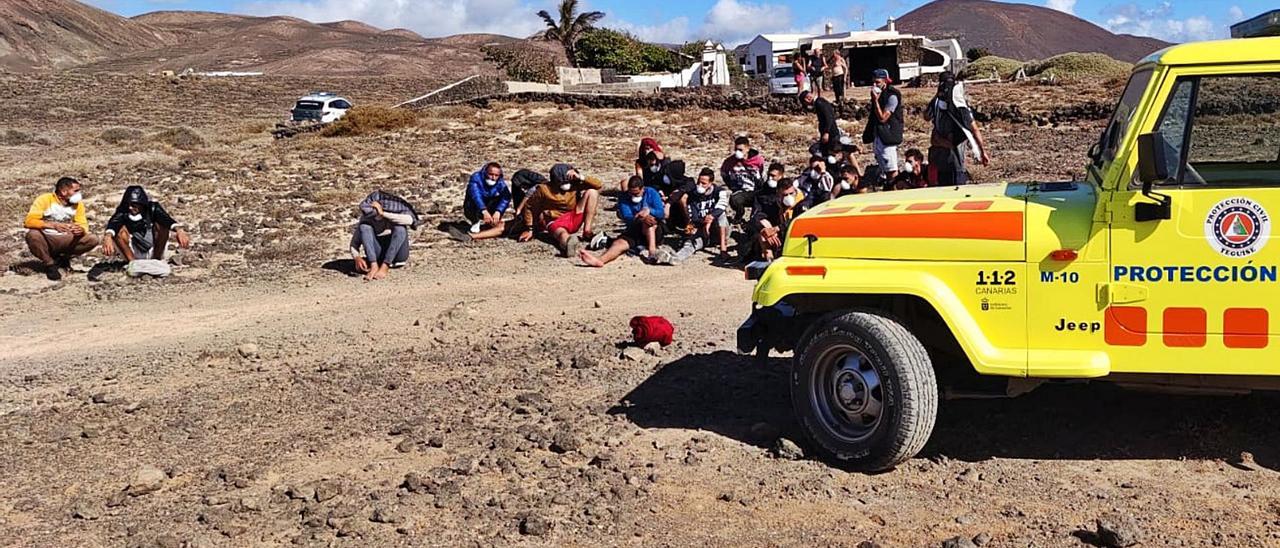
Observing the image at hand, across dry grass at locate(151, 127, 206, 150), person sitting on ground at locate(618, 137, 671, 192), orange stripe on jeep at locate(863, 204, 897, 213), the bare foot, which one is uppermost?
dry grass at locate(151, 127, 206, 150)

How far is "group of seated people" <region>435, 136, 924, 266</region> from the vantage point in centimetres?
1145

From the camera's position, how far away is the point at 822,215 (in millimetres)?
5574

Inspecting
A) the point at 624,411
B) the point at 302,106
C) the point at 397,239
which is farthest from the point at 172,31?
the point at 624,411

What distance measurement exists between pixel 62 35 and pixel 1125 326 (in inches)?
3562

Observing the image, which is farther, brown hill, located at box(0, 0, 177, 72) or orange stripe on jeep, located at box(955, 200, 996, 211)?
brown hill, located at box(0, 0, 177, 72)

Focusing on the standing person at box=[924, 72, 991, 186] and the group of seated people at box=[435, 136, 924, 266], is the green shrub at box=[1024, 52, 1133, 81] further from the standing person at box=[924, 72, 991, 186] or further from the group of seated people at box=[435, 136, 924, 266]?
the standing person at box=[924, 72, 991, 186]

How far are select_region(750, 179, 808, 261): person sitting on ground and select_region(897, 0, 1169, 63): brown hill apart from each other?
60.4 meters

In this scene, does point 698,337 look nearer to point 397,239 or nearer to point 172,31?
point 397,239

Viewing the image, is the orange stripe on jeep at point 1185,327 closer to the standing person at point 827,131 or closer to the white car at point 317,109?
the standing person at point 827,131

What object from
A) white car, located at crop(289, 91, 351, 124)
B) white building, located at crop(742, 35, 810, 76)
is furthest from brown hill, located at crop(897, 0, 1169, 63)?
white car, located at crop(289, 91, 351, 124)

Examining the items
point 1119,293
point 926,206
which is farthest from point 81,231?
point 1119,293

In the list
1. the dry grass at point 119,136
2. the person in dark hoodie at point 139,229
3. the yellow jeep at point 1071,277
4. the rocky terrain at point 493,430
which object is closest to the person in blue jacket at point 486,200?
the rocky terrain at point 493,430

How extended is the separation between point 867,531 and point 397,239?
7.72 metres

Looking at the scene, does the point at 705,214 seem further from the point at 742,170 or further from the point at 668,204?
the point at 742,170
